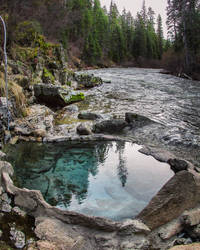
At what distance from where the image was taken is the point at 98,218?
3307 millimetres

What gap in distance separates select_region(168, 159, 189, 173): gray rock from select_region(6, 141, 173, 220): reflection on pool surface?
0.44 feet

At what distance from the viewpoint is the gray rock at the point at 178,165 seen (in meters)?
5.04

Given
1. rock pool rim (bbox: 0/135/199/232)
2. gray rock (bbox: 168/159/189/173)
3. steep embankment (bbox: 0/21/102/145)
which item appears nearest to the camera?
rock pool rim (bbox: 0/135/199/232)

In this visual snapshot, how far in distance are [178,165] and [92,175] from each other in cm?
190

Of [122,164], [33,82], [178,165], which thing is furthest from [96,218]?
[33,82]

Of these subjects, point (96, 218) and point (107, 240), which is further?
point (96, 218)

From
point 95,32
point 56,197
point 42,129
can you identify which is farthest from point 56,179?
point 95,32

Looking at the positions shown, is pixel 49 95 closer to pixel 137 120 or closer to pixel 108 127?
pixel 108 127

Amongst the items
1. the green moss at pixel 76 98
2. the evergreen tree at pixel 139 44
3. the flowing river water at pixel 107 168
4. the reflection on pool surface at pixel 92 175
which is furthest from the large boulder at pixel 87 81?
the evergreen tree at pixel 139 44

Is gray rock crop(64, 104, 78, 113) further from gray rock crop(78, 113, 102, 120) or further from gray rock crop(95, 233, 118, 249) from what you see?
gray rock crop(95, 233, 118, 249)

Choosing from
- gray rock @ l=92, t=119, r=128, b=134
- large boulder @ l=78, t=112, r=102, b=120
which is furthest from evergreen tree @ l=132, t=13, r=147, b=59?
gray rock @ l=92, t=119, r=128, b=134

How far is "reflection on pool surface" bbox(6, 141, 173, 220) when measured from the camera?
405 cm

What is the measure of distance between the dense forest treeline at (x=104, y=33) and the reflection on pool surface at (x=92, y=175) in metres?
8.16

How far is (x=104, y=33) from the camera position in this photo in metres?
56.5
